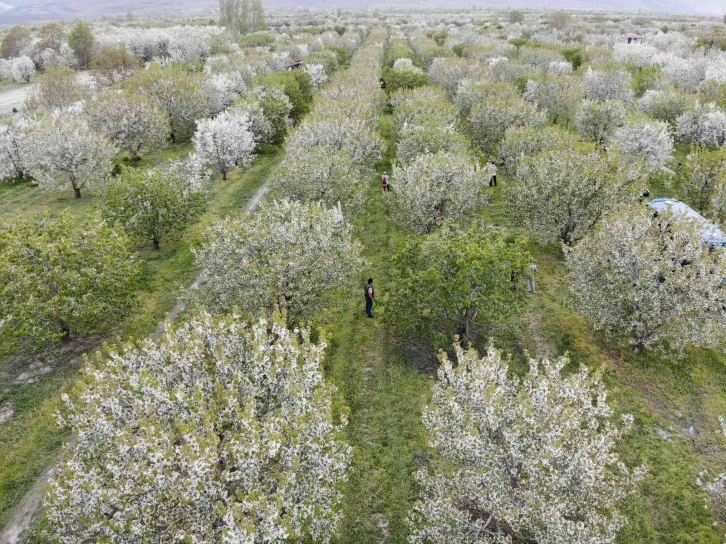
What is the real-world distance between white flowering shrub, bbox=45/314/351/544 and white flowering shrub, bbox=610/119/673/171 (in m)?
40.8

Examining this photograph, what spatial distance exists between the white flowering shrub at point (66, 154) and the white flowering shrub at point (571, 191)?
1485 inches

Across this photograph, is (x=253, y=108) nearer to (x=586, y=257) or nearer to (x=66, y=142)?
(x=66, y=142)

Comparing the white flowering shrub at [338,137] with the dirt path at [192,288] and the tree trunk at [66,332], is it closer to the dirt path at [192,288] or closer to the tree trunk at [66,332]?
the dirt path at [192,288]

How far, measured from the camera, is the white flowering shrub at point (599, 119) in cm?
4841

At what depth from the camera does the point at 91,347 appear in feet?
89.0

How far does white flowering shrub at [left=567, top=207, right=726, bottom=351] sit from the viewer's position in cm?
2256

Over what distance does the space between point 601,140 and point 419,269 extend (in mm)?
35701

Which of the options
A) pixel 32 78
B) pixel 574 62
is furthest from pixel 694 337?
pixel 32 78

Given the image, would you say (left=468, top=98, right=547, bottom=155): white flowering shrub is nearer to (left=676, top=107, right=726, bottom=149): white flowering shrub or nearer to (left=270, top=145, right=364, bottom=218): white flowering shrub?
(left=676, top=107, right=726, bottom=149): white flowering shrub

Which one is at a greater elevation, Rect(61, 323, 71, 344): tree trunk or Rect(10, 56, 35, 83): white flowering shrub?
Rect(10, 56, 35, 83): white flowering shrub

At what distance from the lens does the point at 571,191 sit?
1221 inches

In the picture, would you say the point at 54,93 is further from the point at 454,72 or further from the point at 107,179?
the point at 454,72

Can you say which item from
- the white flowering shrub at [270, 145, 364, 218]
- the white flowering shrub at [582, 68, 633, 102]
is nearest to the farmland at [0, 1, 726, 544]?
the white flowering shrub at [270, 145, 364, 218]

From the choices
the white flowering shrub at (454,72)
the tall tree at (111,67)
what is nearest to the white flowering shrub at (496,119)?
the white flowering shrub at (454,72)
